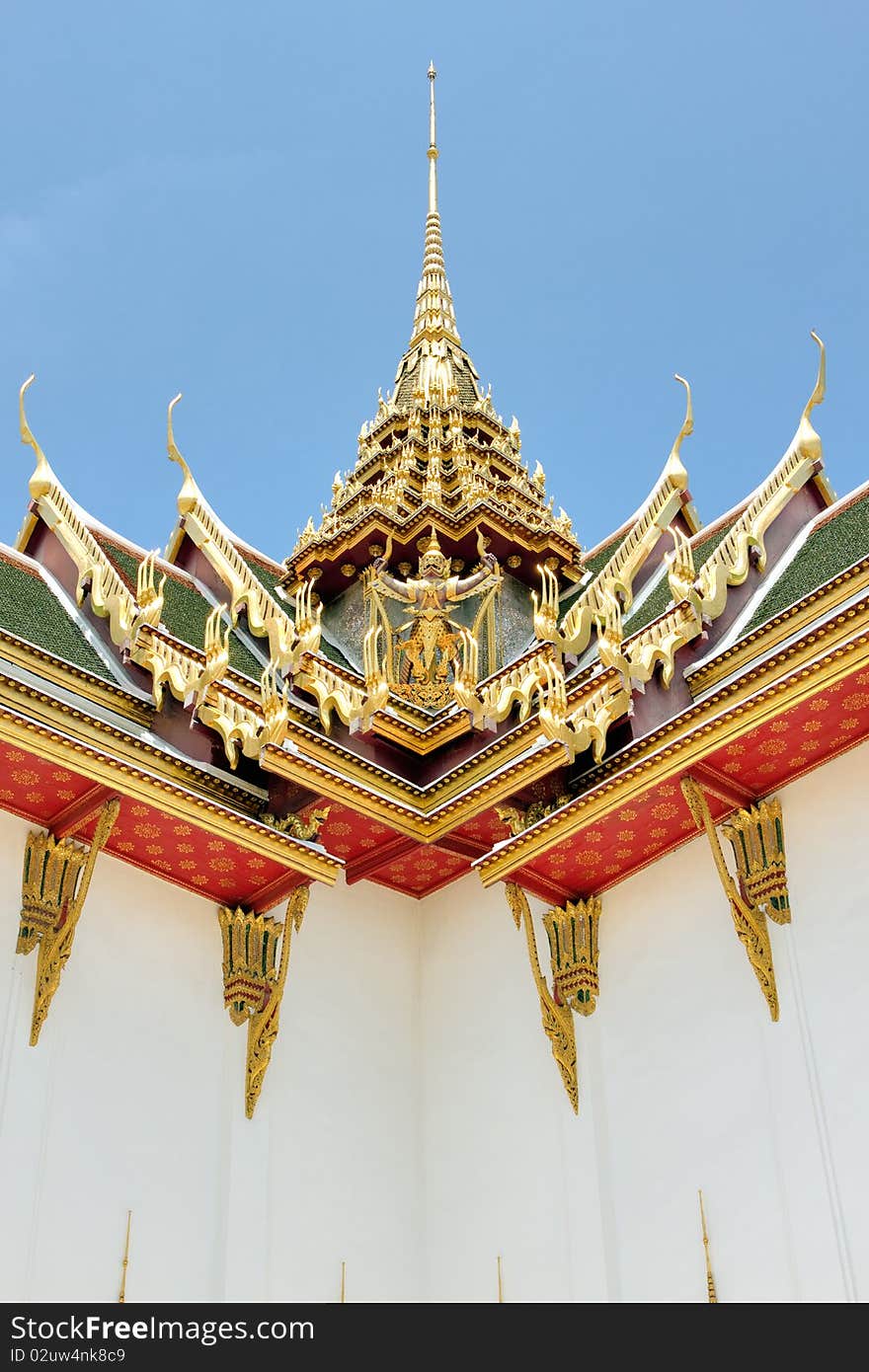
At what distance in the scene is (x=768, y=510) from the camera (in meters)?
9.53

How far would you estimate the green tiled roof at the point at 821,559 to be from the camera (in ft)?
29.6

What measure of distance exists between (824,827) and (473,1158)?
2.81m

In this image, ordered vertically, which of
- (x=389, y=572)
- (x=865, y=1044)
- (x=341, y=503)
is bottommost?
(x=865, y=1044)

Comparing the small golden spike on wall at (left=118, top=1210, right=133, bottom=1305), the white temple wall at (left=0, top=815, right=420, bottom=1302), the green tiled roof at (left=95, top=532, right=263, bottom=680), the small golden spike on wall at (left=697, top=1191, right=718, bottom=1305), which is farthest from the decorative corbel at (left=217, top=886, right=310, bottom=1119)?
the small golden spike on wall at (left=697, top=1191, right=718, bottom=1305)

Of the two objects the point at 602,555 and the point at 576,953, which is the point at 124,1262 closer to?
the point at 576,953

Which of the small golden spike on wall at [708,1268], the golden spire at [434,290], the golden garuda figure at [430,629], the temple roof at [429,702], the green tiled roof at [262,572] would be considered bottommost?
the small golden spike on wall at [708,1268]

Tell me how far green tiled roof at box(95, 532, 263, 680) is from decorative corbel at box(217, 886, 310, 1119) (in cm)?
184

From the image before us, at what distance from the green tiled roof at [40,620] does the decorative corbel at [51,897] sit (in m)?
1.36

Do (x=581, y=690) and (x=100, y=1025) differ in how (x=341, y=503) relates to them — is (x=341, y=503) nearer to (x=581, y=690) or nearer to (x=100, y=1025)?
(x=581, y=690)

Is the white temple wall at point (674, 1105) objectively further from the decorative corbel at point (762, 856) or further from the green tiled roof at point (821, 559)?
the green tiled roof at point (821, 559)

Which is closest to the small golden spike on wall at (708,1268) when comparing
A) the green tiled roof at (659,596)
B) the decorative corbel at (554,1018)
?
the decorative corbel at (554,1018)

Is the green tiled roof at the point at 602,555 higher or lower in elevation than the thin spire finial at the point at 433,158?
lower

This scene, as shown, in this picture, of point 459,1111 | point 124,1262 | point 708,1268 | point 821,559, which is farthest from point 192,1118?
point 821,559
